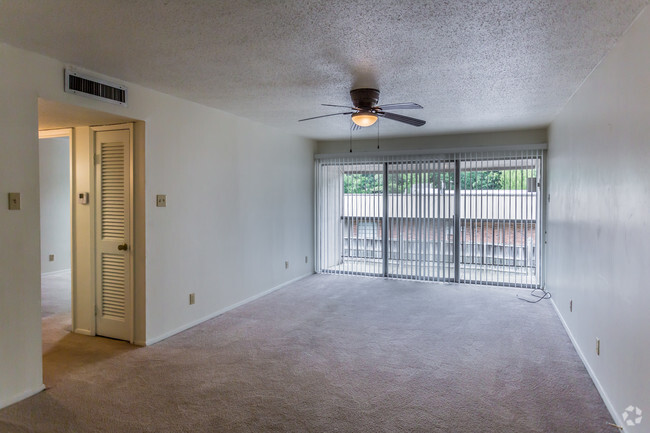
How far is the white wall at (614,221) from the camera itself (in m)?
2.19

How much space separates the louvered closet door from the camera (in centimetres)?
402

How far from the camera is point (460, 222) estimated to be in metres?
6.66

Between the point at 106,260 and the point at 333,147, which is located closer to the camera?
the point at 106,260

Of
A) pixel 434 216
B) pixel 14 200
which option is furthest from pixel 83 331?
pixel 434 216

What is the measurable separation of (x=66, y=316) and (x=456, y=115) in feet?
18.5

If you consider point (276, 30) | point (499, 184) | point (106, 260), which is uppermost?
point (276, 30)

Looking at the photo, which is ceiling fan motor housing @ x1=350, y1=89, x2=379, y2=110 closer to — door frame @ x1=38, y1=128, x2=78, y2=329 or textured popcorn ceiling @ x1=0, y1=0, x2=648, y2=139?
textured popcorn ceiling @ x1=0, y1=0, x2=648, y2=139

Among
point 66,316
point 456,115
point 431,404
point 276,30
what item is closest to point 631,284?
point 431,404

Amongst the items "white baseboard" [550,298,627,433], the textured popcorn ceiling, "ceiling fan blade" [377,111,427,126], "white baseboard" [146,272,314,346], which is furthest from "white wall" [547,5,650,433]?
"white baseboard" [146,272,314,346]

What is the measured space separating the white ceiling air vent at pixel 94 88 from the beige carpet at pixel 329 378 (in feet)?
7.76

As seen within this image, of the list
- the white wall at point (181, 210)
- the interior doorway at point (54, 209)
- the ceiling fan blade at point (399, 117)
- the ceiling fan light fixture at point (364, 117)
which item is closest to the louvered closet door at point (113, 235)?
the white wall at point (181, 210)

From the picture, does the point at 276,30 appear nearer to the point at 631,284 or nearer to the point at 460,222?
the point at 631,284

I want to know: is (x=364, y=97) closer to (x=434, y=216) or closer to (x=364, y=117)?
(x=364, y=117)

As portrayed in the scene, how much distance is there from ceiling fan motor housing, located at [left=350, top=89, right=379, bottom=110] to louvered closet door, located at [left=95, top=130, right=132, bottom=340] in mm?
2298
